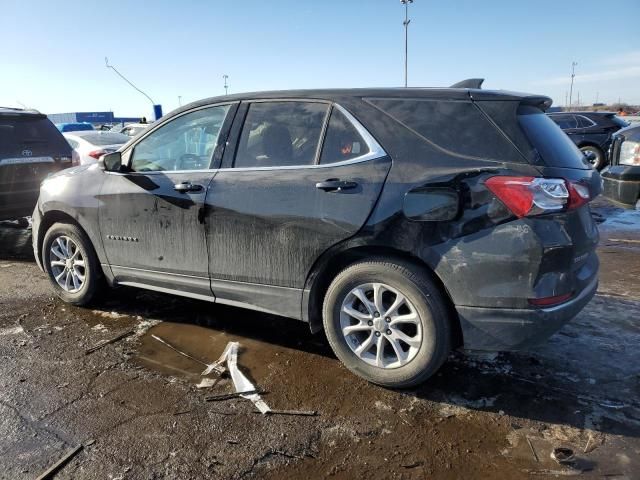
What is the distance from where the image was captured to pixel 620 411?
285 centimetres

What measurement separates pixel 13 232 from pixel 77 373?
19.4 feet

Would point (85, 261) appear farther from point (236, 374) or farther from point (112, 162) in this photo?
point (236, 374)

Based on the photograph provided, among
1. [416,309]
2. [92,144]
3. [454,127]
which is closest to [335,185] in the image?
[454,127]

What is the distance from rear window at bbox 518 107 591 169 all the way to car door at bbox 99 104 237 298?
2020 mm

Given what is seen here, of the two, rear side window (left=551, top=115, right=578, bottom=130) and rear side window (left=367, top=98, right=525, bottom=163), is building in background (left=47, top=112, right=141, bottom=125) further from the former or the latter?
rear side window (left=367, top=98, right=525, bottom=163)

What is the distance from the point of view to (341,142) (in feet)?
10.5

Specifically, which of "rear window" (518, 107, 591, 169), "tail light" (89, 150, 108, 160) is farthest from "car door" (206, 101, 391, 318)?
"tail light" (89, 150, 108, 160)

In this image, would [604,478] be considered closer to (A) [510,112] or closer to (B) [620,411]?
(B) [620,411]

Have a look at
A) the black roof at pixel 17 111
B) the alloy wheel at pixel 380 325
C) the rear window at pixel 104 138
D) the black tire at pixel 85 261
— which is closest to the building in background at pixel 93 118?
the rear window at pixel 104 138

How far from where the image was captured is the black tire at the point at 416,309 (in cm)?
288

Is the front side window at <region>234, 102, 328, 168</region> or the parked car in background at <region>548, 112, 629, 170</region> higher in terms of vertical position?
the front side window at <region>234, 102, 328, 168</region>

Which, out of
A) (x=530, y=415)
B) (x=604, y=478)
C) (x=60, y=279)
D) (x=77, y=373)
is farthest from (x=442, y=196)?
(x=60, y=279)

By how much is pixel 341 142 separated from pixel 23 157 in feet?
17.7

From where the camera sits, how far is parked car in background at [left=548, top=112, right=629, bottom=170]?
14271 millimetres
